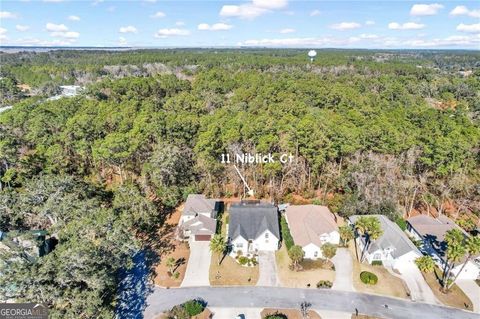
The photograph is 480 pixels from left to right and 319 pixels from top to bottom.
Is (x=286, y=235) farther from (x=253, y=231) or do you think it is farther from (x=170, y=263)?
(x=170, y=263)

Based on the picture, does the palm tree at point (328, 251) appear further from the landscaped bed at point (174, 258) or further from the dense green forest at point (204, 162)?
the landscaped bed at point (174, 258)

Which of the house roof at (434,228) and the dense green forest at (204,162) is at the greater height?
the dense green forest at (204,162)

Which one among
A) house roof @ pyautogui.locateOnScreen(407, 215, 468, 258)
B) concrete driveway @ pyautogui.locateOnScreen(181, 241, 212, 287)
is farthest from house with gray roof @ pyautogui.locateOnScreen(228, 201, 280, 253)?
house roof @ pyautogui.locateOnScreen(407, 215, 468, 258)

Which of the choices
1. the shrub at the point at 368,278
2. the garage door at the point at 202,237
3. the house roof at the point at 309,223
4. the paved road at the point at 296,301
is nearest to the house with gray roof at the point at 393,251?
the shrub at the point at 368,278

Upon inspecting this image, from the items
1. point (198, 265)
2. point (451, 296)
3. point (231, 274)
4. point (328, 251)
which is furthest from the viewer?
point (198, 265)

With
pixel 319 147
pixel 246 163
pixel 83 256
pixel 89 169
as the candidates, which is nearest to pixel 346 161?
pixel 319 147

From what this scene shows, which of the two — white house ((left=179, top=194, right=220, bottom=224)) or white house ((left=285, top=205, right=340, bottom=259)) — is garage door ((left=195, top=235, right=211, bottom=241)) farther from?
white house ((left=285, top=205, right=340, bottom=259))

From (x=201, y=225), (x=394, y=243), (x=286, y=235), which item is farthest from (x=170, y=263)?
(x=394, y=243)
